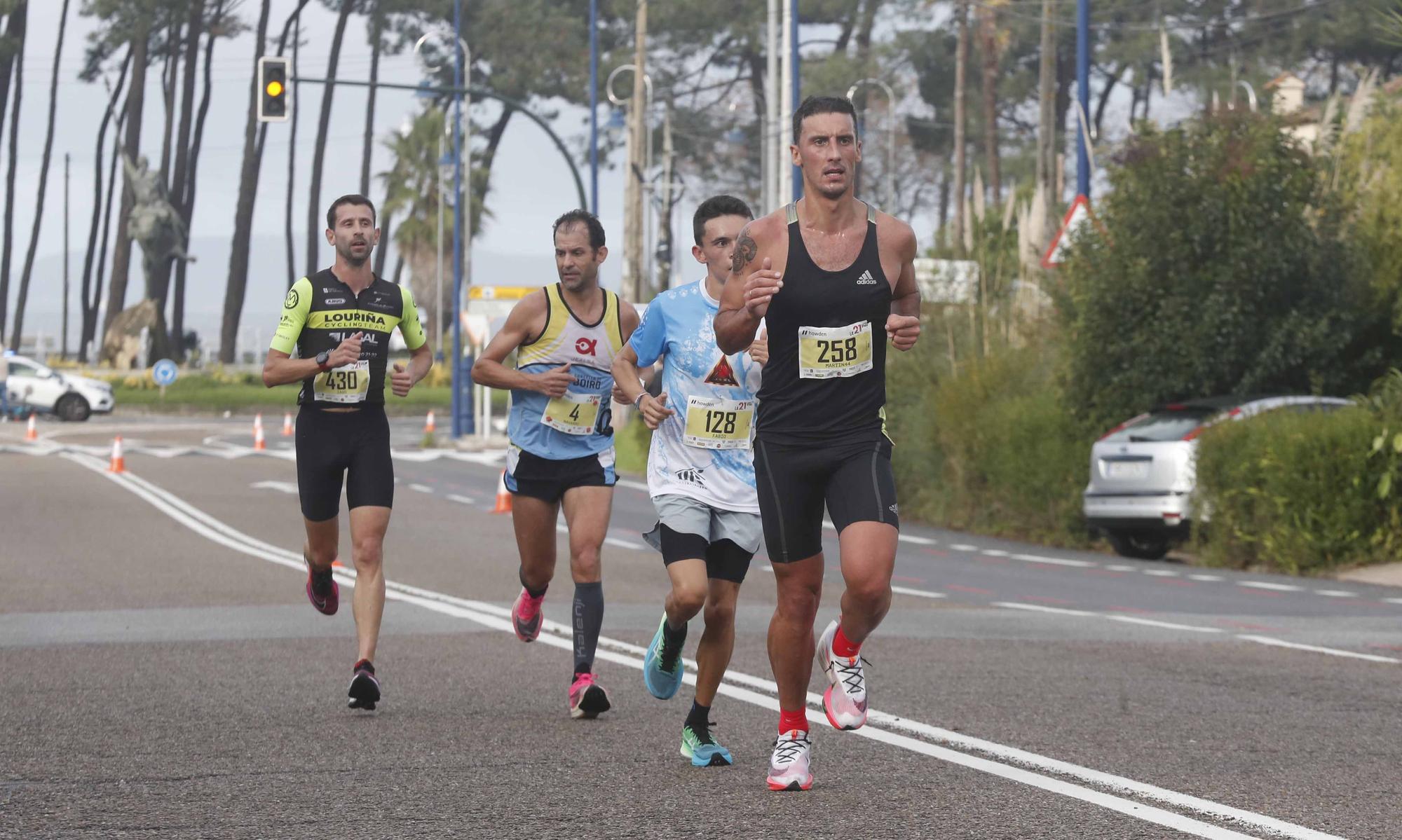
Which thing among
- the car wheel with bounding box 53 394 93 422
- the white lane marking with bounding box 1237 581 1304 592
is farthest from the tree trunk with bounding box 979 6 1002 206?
the white lane marking with bounding box 1237 581 1304 592

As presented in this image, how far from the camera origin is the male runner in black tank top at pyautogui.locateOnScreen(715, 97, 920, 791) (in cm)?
653

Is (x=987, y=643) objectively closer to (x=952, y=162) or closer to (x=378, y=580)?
(x=378, y=580)

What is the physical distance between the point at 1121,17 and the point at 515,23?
62.6ft

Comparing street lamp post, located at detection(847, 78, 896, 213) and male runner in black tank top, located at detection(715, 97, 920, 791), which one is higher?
street lamp post, located at detection(847, 78, 896, 213)

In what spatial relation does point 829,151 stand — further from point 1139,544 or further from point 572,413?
point 1139,544

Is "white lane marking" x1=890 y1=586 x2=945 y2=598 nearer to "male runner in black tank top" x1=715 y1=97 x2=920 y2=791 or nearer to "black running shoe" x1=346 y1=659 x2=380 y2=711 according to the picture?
"black running shoe" x1=346 y1=659 x2=380 y2=711

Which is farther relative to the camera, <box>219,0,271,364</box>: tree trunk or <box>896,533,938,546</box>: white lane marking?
<box>219,0,271,364</box>: tree trunk

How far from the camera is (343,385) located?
358 inches

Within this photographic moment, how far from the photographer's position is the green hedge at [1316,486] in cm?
1788

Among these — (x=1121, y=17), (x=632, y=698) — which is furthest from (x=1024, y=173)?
(x=632, y=698)

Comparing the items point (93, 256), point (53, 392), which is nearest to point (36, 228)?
point (93, 256)

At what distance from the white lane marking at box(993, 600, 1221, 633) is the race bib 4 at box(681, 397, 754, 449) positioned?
18.0ft

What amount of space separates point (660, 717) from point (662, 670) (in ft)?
2.40

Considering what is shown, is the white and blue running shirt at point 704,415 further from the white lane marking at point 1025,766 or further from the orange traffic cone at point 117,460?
the orange traffic cone at point 117,460
